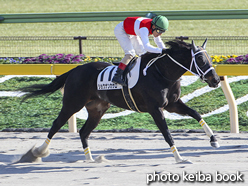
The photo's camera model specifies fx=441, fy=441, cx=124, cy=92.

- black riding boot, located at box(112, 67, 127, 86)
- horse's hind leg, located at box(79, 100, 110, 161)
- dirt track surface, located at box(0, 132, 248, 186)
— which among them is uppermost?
black riding boot, located at box(112, 67, 127, 86)

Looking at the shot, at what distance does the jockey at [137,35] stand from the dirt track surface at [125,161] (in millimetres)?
1054

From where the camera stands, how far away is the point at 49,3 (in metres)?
21.4

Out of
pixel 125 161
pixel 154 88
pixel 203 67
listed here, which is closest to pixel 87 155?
pixel 125 161

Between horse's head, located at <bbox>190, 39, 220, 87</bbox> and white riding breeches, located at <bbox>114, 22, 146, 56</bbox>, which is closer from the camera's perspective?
horse's head, located at <bbox>190, 39, 220, 87</bbox>

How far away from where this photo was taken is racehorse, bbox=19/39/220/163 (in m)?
5.07

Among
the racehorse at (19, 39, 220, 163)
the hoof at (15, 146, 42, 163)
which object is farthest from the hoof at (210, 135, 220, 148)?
the hoof at (15, 146, 42, 163)

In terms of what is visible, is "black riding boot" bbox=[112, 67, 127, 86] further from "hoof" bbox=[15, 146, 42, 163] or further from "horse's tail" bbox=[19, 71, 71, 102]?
"hoof" bbox=[15, 146, 42, 163]

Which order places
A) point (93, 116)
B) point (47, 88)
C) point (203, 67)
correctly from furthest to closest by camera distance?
point (47, 88), point (93, 116), point (203, 67)

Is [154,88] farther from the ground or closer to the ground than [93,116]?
farther from the ground

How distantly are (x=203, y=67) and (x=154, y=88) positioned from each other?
62 cm

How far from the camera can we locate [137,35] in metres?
5.53

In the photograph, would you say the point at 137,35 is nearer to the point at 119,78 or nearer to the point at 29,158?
the point at 119,78

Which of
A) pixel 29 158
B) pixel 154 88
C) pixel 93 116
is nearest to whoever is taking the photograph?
pixel 154 88

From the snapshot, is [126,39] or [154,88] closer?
[154,88]
